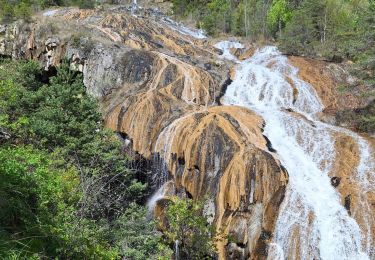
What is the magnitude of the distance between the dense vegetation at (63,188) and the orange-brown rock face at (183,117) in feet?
7.43

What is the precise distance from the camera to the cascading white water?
1431cm

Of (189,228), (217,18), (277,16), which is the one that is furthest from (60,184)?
(217,18)

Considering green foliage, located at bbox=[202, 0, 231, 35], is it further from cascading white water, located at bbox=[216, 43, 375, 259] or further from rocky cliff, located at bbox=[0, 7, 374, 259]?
cascading white water, located at bbox=[216, 43, 375, 259]

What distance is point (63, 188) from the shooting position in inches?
413

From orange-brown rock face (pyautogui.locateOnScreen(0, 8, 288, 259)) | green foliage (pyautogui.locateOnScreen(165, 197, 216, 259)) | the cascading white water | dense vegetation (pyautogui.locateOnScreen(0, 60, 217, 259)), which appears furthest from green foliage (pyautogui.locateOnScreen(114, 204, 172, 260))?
the cascading white water

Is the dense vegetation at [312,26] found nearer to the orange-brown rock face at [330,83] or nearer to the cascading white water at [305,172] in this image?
the orange-brown rock face at [330,83]

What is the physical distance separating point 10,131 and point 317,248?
12.6m

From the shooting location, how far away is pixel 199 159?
712 inches

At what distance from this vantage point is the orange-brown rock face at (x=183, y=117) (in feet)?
52.0

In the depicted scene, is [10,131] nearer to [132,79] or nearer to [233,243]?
[233,243]

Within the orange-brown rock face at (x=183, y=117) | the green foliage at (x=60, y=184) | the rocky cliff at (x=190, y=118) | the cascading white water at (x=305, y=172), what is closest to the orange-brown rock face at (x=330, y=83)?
the rocky cliff at (x=190, y=118)

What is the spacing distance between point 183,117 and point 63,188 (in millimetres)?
10894

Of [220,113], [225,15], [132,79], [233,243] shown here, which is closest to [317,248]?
[233,243]

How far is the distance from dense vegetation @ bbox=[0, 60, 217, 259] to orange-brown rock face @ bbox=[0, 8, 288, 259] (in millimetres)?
2266
